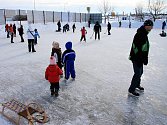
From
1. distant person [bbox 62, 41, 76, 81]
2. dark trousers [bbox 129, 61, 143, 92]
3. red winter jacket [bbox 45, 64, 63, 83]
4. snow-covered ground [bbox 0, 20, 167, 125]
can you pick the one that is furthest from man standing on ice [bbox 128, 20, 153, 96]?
distant person [bbox 62, 41, 76, 81]

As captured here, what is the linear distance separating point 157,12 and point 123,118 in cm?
5511

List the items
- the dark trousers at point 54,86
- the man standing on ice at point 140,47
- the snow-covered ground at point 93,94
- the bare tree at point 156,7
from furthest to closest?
the bare tree at point 156,7
the dark trousers at point 54,86
the man standing on ice at point 140,47
the snow-covered ground at point 93,94

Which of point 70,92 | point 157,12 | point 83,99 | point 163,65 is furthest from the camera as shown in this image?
point 157,12

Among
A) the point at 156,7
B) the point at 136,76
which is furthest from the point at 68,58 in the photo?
the point at 156,7

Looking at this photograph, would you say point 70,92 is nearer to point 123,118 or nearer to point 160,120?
point 123,118

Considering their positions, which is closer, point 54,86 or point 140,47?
point 140,47

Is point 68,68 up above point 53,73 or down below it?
below

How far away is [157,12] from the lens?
5528cm

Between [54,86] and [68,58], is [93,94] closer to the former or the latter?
[54,86]

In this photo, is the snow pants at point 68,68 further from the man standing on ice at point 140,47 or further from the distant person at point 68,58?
the man standing on ice at point 140,47

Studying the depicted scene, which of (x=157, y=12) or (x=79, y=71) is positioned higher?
(x=157, y=12)

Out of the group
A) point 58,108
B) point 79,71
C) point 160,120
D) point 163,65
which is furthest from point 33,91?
point 163,65

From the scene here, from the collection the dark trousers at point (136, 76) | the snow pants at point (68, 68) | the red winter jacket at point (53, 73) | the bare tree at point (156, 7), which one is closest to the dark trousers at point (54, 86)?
the red winter jacket at point (53, 73)

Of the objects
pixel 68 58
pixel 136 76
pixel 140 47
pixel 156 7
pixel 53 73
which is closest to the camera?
pixel 140 47
